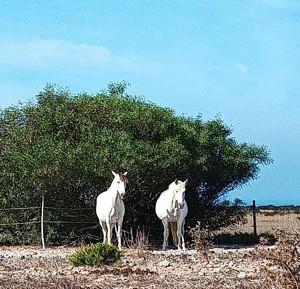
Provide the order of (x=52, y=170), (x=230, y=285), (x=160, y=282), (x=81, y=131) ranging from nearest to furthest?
(x=230, y=285) → (x=160, y=282) → (x=52, y=170) → (x=81, y=131)

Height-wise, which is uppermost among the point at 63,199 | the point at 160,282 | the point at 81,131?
the point at 81,131

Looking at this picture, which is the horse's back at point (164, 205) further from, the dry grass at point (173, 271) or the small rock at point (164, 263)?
the small rock at point (164, 263)

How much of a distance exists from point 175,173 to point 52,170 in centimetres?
389

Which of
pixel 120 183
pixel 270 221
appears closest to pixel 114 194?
pixel 120 183

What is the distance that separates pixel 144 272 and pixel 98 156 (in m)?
8.36

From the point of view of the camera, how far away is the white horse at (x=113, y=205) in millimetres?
19297

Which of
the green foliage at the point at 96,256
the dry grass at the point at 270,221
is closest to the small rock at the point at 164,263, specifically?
the green foliage at the point at 96,256

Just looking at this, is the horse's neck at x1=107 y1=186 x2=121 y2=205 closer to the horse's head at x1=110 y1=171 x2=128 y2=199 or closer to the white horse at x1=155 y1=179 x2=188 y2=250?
the horse's head at x1=110 y1=171 x2=128 y2=199

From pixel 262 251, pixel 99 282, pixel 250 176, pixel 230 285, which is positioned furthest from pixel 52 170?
pixel 262 251

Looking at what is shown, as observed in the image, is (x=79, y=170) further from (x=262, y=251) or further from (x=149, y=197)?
(x=262, y=251)

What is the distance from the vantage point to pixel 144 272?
13.3 m

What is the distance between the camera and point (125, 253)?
1656 cm

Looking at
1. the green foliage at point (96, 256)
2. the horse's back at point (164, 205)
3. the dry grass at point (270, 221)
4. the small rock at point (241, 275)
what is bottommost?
the small rock at point (241, 275)

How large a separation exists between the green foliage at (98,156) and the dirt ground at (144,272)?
4.93 m
